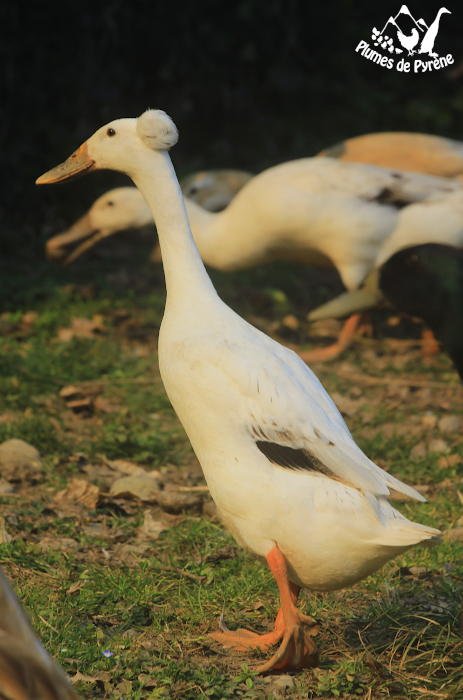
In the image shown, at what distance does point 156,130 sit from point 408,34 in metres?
4.99

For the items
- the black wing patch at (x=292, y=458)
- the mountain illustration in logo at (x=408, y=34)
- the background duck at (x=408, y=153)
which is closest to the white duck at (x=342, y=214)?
the background duck at (x=408, y=153)

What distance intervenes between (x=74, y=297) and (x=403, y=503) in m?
3.03

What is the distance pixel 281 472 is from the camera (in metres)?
1.95

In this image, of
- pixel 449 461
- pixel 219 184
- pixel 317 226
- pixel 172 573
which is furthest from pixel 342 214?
pixel 172 573

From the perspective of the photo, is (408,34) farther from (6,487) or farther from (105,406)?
(6,487)

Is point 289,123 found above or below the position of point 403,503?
above

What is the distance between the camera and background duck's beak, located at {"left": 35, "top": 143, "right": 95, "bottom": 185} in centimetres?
230

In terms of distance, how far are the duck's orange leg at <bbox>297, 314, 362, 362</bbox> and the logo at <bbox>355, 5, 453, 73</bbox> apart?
9.31ft

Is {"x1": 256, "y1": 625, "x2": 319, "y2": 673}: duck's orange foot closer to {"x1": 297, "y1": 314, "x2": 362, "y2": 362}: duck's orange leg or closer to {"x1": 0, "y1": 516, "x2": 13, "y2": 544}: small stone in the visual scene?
{"x1": 0, "y1": 516, "x2": 13, "y2": 544}: small stone

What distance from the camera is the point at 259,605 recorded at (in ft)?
7.56

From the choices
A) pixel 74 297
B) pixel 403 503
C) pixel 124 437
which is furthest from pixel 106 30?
pixel 403 503

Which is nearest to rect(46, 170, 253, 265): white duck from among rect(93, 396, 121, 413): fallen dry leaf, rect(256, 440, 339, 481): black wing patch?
rect(93, 396, 121, 413): fallen dry leaf

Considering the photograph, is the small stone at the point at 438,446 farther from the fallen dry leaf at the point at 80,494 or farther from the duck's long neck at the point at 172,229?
the duck's long neck at the point at 172,229

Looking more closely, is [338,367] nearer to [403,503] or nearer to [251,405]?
[403,503]
